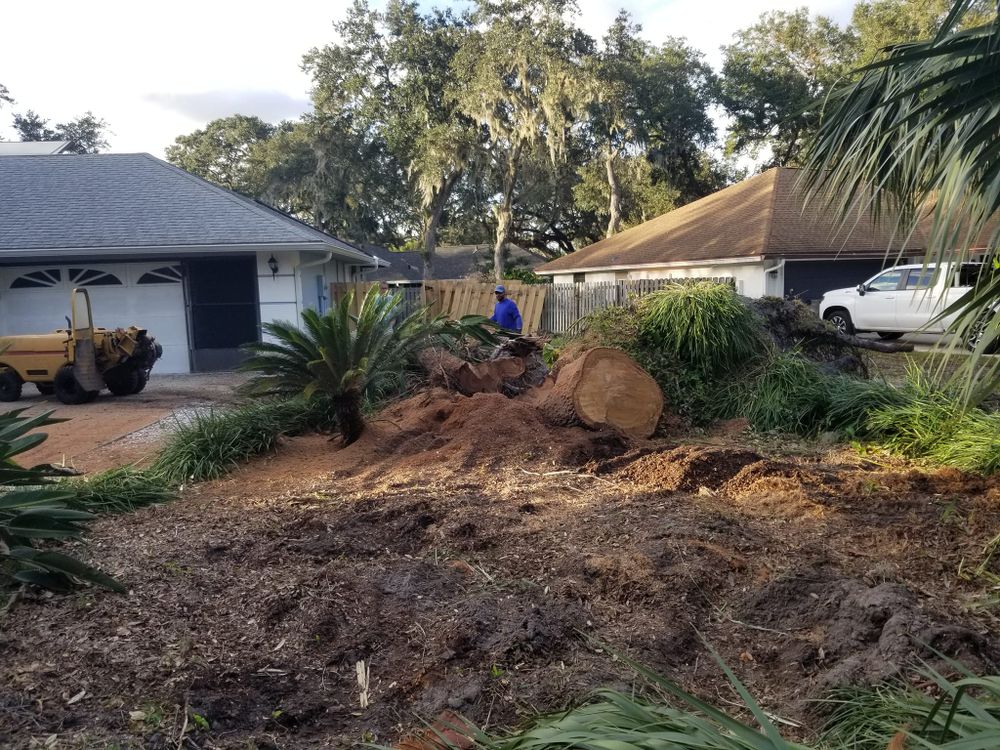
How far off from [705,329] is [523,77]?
23198 mm

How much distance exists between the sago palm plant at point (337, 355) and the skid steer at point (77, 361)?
231 inches

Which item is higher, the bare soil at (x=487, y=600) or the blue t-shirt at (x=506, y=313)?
the blue t-shirt at (x=506, y=313)

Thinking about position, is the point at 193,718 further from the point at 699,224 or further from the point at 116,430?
the point at 699,224

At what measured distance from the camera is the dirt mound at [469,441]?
7.59 meters

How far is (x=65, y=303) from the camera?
58.7 ft

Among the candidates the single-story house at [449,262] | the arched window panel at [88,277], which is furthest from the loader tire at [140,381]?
the single-story house at [449,262]

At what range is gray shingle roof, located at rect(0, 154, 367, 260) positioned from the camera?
56.5 feet

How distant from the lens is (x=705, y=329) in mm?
9688

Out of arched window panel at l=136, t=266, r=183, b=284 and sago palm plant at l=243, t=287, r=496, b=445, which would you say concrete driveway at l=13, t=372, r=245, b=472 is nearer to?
sago palm plant at l=243, t=287, r=496, b=445

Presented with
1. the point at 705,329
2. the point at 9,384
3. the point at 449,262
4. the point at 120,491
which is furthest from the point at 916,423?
the point at 449,262

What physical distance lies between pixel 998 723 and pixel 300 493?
18.4ft

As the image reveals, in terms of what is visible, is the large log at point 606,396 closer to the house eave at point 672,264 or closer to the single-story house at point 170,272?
the single-story house at point 170,272

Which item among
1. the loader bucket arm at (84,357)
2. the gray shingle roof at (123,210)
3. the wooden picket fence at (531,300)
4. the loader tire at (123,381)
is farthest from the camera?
the wooden picket fence at (531,300)

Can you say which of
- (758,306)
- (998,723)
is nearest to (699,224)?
(758,306)
